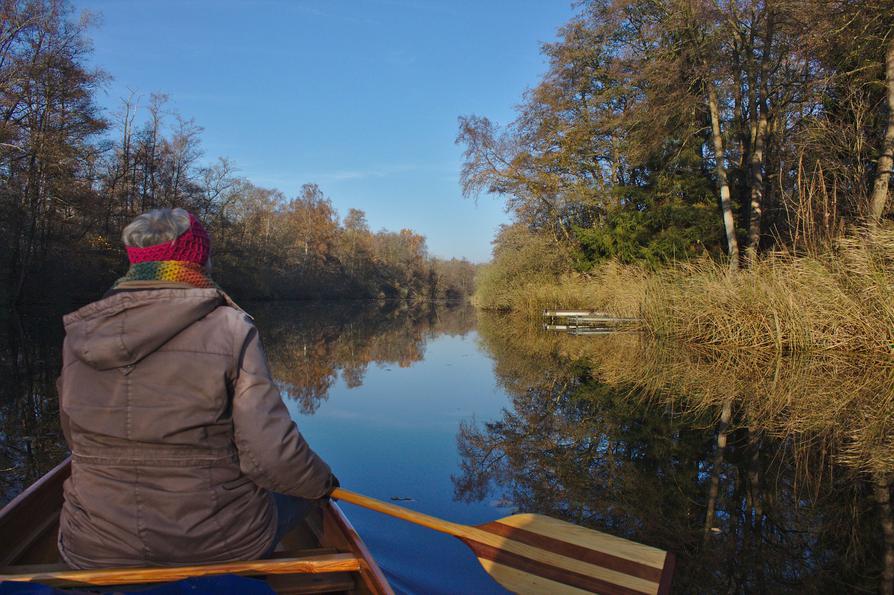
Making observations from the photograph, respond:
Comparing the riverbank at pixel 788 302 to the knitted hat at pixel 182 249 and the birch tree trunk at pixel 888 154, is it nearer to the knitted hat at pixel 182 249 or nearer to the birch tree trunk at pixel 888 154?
the birch tree trunk at pixel 888 154

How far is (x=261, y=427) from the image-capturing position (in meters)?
1.67

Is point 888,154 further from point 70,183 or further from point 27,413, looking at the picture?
point 70,183

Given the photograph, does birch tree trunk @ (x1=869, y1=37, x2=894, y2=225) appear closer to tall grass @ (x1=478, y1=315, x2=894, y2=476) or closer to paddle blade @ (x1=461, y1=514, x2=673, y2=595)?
tall grass @ (x1=478, y1=315, x2=894, y2=476)

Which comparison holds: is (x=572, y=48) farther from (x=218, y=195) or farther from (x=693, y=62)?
(x=218, y=195)

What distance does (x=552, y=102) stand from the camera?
760 inches

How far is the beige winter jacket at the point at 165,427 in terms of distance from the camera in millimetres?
1558

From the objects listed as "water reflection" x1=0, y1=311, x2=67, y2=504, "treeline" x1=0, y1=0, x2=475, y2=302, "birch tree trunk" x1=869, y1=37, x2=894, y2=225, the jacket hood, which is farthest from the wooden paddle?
"treeline" x1=0, y1=0, x2=475, y2=302

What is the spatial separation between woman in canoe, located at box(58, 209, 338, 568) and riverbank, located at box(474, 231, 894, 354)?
290 inches

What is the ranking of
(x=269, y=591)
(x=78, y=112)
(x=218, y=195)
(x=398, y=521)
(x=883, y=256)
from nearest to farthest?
(x=269, y=591), (x=398, y=521), (x=883, y=256), (x=78, y=112), (x=218, y=195)

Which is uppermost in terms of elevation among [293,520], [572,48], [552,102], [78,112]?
[572,48]

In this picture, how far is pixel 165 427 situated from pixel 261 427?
0.26 metres

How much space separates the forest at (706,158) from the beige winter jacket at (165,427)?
734 cm

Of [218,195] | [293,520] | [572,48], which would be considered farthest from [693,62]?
[218,195]

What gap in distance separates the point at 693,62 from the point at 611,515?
13.3 m
